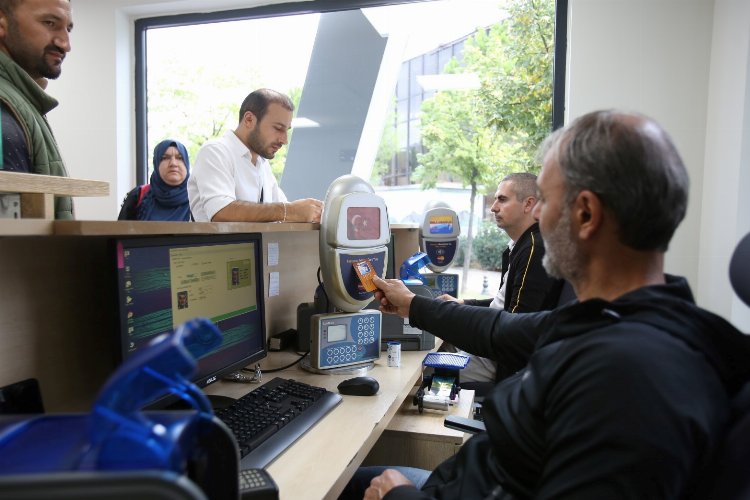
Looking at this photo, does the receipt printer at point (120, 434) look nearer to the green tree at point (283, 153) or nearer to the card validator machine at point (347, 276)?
the card validator machine at point (347, 276)

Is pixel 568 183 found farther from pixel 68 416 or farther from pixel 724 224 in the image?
pixel 724 224

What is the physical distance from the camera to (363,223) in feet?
5.91

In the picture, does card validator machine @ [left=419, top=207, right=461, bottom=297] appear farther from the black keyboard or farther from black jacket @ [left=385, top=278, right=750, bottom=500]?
black jacket @ [left=385, top=278, right=750, bottom=500]

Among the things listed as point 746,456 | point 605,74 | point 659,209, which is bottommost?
point 746,456

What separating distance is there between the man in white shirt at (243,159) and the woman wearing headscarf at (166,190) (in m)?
0.83

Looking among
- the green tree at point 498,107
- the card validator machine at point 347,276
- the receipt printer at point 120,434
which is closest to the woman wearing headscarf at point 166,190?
the green tree at point 498,107

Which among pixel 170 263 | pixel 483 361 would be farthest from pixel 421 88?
pixel 170 263

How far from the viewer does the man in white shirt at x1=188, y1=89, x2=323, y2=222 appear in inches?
97.2

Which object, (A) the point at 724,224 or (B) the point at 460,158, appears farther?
(B) the point at 460,158

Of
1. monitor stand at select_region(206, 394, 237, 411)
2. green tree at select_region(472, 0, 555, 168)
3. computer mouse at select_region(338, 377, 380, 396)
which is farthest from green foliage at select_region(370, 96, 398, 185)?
monitor stand at select_region(206, 394, 237, 411)

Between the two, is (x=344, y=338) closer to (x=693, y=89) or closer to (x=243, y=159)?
(x=243, y=159)

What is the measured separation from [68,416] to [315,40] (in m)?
4.03

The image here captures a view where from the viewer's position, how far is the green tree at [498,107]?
362cm

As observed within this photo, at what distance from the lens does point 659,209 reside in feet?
2.88
